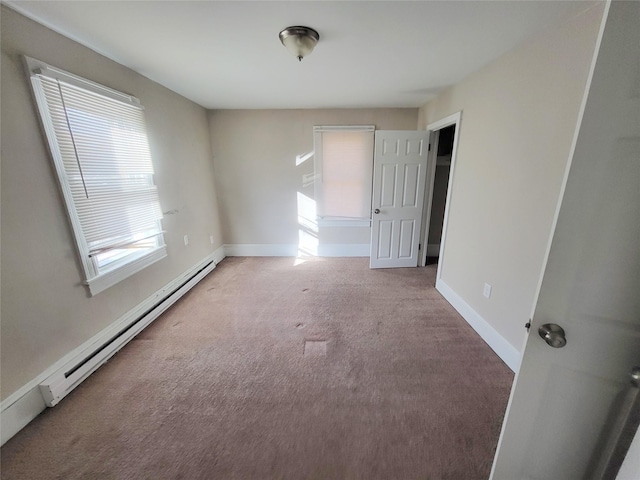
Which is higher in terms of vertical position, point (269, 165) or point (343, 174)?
point (269, 165)

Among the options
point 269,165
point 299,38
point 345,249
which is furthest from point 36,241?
point 345,249

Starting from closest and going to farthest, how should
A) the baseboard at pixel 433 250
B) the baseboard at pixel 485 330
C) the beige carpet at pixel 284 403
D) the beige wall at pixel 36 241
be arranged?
the beige carpet at pixel 284 403 → the beige wall at pixel 36 241 → the baseboard at pixel 485 330 → the baseboard at pixel 433 250

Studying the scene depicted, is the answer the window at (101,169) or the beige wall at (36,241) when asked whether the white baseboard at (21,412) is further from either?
the window at (101,169)

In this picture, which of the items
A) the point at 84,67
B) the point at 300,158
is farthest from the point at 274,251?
the point at 84,67

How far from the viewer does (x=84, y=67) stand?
177 cm

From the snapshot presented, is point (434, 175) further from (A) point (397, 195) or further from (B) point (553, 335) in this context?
(B) point (553, 335)

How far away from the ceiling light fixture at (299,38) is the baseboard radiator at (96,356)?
2596 millimetres

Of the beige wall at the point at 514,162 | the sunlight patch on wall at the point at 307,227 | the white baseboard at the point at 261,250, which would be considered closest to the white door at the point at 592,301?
the beige wall at the point at 514,162

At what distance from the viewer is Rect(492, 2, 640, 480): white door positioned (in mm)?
605

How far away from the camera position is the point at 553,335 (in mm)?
741

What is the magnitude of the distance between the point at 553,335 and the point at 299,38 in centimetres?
201

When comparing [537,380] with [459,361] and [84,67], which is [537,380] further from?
[84,67]

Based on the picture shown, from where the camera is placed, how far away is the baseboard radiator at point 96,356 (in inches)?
59.0

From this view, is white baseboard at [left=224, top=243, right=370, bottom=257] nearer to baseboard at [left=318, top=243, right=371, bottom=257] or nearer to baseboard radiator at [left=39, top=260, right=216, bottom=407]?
baseboard at [left=318, top=243, right=371, bottom=257]
